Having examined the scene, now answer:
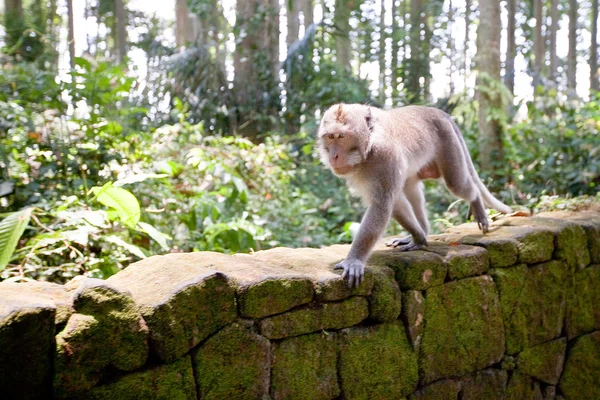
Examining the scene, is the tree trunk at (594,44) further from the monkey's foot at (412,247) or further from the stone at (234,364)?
the stone at (234,364)

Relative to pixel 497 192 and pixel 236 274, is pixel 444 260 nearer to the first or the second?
pixel 236 274

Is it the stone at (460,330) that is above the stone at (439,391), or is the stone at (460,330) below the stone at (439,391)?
above

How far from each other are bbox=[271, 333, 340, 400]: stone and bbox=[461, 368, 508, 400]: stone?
3.36ft

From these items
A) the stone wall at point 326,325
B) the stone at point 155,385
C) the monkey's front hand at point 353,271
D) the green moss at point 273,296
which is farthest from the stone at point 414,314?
the stone at point 155,385

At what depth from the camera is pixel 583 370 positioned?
4062 mm

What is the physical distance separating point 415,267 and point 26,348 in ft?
6.52

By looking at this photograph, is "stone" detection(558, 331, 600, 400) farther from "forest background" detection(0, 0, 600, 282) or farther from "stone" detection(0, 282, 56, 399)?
"stone" detection(0, 282, 56, 399)

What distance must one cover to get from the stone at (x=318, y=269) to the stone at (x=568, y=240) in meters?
1.70

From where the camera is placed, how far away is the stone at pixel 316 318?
2.43 meters

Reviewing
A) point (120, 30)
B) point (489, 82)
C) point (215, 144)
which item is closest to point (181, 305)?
point (215, 144)

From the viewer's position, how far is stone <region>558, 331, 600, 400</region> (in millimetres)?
3963

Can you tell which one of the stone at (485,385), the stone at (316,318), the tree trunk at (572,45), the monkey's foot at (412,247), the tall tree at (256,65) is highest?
the tree trunk at (572,45)

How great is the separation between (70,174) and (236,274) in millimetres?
3532

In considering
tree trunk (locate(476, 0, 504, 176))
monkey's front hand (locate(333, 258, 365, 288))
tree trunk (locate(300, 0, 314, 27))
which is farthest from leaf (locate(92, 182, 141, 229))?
tree trunk (locate(300, 0, 314, 27))
